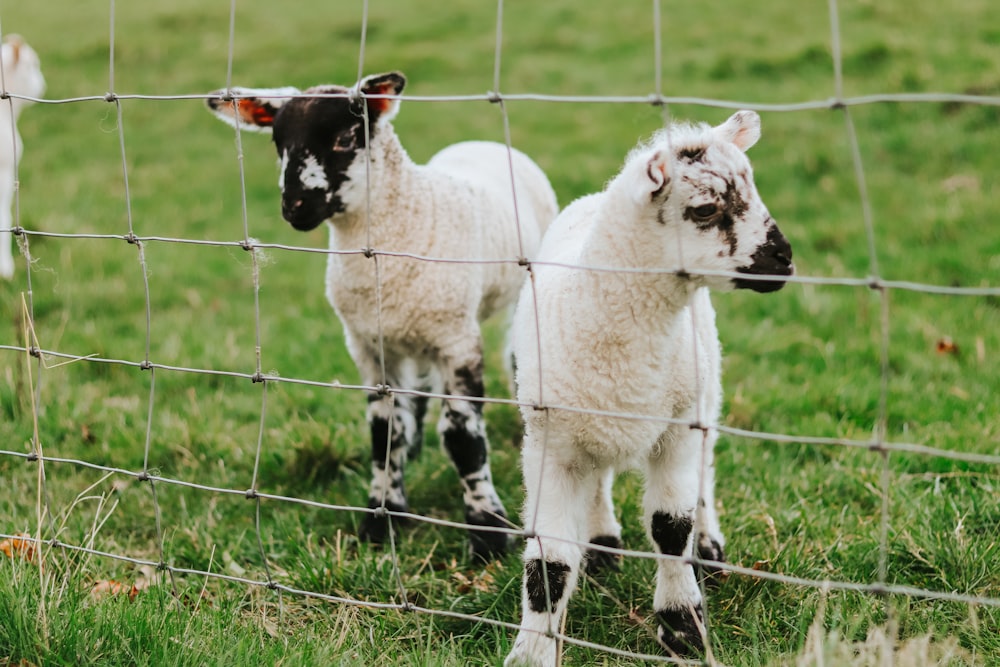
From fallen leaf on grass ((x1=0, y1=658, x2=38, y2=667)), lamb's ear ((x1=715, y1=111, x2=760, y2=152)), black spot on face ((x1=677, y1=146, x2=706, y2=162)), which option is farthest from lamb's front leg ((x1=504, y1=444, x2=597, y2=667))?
fallen leaf on grass ((x1=0, y1=658, x2=38, y2=667))

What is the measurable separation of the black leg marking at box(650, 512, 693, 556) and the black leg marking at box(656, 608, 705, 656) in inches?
6.8

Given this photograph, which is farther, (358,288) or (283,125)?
(358,288)

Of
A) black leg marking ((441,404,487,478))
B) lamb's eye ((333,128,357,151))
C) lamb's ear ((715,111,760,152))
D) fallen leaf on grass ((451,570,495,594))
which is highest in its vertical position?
lamb's eye ((333,128,357,151))

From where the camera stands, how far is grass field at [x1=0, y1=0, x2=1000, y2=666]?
9.46ft

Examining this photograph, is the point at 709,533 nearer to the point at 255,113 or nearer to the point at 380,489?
the point at 380,489

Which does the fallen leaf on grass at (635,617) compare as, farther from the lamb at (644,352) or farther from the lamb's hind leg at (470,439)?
the lamb's hind leg at (470,439)

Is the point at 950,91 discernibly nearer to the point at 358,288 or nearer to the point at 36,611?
the point at 358,288

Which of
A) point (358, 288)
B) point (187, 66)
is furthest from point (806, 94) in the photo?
point (187, 66)

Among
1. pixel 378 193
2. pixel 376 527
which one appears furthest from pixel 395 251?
pixel 376 527

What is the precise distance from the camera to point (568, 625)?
9.93ft

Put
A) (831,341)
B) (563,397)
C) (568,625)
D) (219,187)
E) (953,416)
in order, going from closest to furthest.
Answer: (563,397)
(568,625)
(953,416)
(831,341)
(219,187)

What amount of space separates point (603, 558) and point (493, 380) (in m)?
1.98

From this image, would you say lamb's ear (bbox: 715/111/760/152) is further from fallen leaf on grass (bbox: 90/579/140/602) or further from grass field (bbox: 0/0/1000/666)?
fallen leaf on grass (bbox: 90/579/140/602)

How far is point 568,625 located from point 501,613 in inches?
9.0
